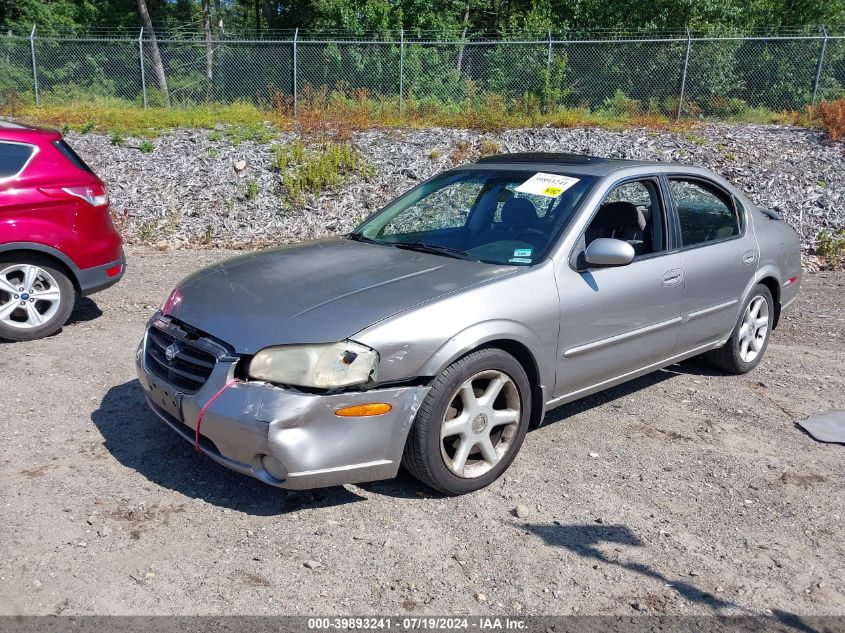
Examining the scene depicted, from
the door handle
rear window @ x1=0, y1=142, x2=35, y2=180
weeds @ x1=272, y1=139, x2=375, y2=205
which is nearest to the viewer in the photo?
the door handle

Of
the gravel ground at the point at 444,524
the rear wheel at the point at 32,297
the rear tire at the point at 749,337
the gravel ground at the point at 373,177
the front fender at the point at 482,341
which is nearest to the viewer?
the gravel ground at the point at 444,524

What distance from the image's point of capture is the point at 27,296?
622 centimetres

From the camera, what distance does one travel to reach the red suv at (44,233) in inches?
238

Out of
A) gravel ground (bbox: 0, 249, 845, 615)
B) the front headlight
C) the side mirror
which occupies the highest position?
the side mirror

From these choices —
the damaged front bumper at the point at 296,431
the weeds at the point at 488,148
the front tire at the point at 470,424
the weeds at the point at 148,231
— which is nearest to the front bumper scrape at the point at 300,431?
the damaged front bumper at the point at 296,431

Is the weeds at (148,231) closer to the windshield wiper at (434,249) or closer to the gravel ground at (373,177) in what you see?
the gravel ground at (373,177)

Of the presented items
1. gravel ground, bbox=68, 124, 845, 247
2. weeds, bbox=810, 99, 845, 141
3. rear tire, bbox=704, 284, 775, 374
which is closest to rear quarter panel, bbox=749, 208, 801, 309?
rear tire, bbox=704, 284, 775, 374

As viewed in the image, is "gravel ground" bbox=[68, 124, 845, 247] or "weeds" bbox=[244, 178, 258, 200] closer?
"gravel ground" bbox=[68, 124, 845, 247]

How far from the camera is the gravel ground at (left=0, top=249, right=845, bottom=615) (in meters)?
3.08

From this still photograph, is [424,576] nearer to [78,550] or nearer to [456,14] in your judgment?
[78,550]

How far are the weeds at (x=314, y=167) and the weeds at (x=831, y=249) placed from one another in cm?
677

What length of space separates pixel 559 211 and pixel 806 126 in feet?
38.5

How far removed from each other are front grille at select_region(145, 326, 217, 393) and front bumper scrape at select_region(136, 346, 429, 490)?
0.09 metres

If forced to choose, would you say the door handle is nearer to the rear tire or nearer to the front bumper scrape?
the rear tire
